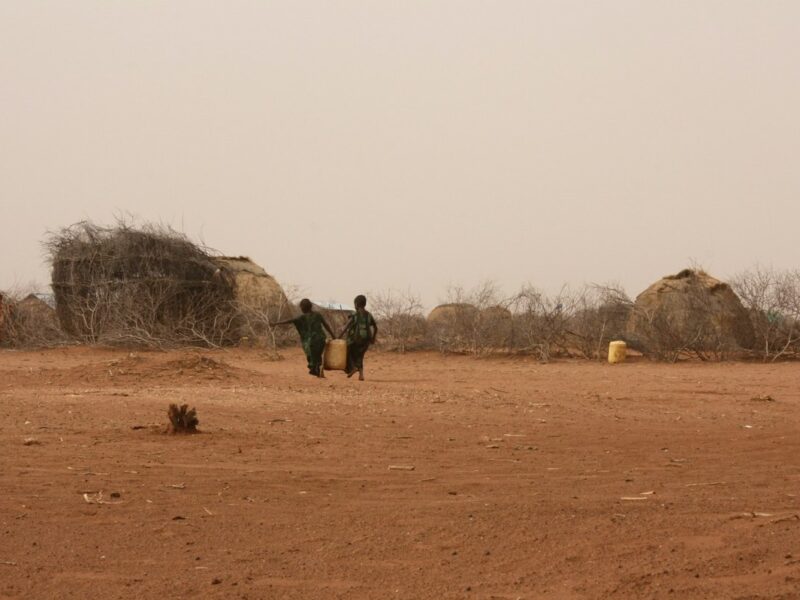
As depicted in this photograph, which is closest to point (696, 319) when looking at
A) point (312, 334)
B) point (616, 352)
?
point (616, 352)

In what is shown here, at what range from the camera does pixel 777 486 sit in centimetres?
654

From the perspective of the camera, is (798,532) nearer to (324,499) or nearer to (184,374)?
(324,499)

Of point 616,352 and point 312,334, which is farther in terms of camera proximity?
point 616,352

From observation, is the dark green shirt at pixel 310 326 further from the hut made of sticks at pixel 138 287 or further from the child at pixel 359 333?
the hut made of sticks at pixel 138 287

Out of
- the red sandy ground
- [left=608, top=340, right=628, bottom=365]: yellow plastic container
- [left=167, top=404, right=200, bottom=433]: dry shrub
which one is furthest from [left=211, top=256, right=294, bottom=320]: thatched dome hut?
[left=167, top=404, right=200, bottom=433]: dry shrub

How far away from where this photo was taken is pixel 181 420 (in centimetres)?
865

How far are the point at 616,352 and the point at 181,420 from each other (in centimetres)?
1427

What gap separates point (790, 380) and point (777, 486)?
9971mm

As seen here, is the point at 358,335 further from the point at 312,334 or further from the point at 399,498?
the point at 399,498

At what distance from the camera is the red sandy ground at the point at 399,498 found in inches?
179

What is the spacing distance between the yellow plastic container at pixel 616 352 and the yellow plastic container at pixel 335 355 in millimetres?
7489

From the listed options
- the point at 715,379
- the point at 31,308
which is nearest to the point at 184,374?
the point at 715,379

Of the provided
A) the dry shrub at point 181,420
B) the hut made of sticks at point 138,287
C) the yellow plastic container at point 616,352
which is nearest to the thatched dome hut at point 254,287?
the hut made of sticks at point 138,287

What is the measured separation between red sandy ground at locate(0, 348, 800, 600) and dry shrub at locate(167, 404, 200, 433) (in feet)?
0.45
